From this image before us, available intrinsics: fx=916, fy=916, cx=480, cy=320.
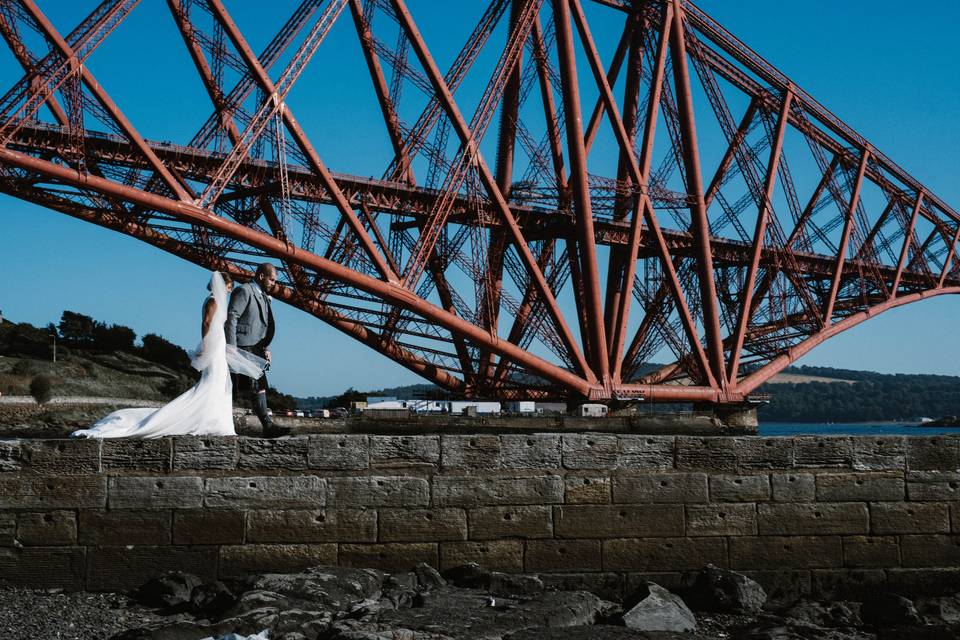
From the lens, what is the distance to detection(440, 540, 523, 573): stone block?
28.4 ft

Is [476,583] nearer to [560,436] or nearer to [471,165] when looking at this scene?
[560,436]

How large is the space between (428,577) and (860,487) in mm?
4553

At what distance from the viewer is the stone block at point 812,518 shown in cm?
920

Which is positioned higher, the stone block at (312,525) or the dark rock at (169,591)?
the stone block at (312,525)

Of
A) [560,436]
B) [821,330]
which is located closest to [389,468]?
[560,436]

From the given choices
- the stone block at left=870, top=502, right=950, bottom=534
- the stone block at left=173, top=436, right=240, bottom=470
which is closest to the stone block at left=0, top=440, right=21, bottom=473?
the stone block at left=173, top=436, right=240, bottom=470

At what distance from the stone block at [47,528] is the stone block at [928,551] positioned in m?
8.12

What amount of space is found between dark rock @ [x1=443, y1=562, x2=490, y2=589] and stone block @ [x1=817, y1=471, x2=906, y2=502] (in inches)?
141

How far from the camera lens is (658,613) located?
25.4 feet

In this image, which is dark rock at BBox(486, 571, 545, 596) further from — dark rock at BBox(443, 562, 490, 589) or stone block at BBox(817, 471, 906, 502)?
stone block at BBox(817, 471, 906, 502)

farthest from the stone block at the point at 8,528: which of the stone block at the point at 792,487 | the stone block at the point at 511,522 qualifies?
the stone block at the point at 792,487

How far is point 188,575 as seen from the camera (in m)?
7.99

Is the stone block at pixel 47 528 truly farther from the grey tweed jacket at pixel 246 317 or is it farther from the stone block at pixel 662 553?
the stone block at pixel 662 553

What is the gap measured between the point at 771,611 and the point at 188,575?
5388 millimetres
